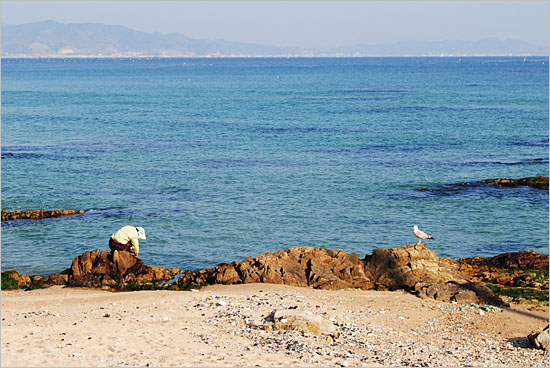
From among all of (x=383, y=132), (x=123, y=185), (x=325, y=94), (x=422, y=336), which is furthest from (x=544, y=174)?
(x=325, y=94)

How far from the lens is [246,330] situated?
51.6ft

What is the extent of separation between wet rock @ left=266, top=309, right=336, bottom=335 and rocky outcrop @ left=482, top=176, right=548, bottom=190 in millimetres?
24748

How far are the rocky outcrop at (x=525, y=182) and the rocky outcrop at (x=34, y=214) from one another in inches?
871

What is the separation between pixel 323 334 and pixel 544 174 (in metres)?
30.0

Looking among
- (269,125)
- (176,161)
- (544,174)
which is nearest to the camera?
(544,174)

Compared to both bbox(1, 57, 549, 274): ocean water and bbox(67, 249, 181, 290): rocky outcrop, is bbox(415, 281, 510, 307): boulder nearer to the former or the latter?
bbox(1, 57, 549, 274): ocean water

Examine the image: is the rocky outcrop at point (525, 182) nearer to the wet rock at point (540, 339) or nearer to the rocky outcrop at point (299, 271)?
the rocky outcrop at point (299, 271)

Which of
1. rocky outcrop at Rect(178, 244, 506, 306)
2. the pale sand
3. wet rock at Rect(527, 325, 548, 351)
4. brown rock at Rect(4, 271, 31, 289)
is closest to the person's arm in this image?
rocky outcrop at Rect(178, 244, 506, 306)

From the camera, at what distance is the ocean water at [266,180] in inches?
1112

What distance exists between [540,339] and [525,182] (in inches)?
971

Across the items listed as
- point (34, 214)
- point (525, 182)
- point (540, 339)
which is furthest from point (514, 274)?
point (34, 214)

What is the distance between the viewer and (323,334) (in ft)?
50.8

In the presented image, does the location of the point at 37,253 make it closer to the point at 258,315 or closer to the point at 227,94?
the point at 258,315

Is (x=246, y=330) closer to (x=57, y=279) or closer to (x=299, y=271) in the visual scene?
(x=299, y=271)
